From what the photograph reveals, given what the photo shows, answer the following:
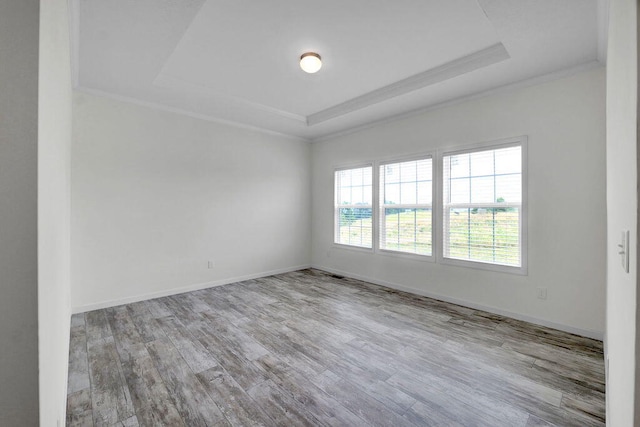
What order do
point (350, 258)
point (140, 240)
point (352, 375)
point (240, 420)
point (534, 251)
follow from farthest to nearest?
point (350, 258) < point (140, 240) < point (534, 251) < point (352, 375) < point (240, 420)

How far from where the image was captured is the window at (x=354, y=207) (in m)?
4.88

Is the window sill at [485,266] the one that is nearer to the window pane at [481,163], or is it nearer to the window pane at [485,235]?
the window pane at [485,235]

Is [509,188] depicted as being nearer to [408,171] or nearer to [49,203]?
[408,171]

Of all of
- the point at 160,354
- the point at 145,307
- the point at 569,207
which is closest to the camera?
the point at 160,354

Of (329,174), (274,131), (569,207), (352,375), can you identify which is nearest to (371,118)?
(329,174)

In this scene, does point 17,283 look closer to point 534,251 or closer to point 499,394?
point 499,394

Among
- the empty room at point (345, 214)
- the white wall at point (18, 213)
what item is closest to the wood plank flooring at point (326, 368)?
the empty room at point (345, 214)

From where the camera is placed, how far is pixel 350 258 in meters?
5.09

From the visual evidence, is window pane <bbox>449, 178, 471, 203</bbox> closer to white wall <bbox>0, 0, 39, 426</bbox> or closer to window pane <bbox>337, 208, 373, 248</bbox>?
window pane <bbox>337, 208, 373, 248</bbox>

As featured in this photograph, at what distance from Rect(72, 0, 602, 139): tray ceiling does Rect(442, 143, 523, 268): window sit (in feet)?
2.74

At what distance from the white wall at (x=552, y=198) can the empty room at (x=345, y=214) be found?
0.07ft

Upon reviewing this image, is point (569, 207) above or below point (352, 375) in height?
above

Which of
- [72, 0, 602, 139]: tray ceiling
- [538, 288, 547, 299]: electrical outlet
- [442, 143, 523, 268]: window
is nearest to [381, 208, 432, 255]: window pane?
[442, 143, 523, 268]: window

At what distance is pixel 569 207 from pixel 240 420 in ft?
11.5
